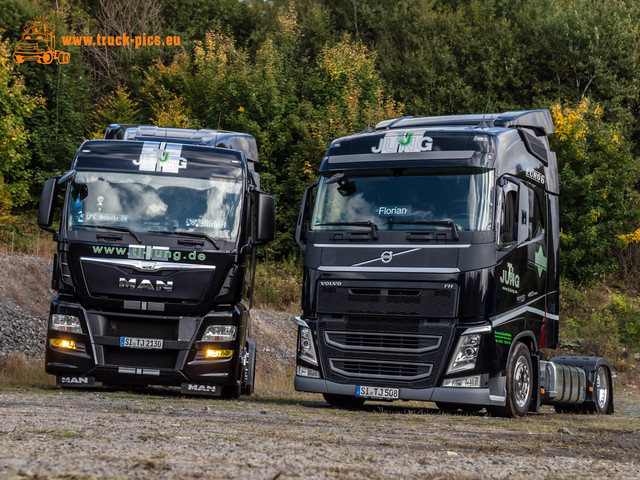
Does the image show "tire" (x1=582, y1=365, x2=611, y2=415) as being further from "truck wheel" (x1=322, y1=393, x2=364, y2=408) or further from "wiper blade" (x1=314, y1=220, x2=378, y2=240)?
"wiper blade" (x1=314, y1=220, x2=378, y2=240)

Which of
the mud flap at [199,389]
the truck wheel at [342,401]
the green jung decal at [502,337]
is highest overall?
the green jung decal at [502,337]

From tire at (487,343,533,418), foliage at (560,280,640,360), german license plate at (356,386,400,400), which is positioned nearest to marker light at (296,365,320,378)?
german license plate at (356,386,400,400)

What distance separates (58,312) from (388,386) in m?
4.80

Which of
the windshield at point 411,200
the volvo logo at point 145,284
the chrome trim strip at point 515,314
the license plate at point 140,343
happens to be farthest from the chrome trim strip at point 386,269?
the license plate at point 140,343

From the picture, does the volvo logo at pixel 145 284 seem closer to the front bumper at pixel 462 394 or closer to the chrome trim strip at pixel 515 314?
the front bumper at pixel 462 394

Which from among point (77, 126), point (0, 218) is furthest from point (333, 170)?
point (77, 126)

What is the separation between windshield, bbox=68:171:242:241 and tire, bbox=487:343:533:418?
14.0 ft

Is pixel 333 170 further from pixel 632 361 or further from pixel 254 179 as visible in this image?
pixel 632 361

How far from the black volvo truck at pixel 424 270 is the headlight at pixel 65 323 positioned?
3.15 metres

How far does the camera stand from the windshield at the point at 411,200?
11.6 m

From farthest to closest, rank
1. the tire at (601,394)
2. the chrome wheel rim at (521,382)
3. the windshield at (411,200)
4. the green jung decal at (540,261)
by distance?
the tire at (601,394) < the green jung decal at (540,261) < the chrome wheel rim at (521,382) < the windshield at (411,200)

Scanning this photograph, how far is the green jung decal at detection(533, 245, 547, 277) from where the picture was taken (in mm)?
13086

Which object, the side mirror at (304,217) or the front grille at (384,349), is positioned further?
the side mirror at (304,217)

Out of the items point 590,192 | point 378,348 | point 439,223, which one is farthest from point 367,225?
point 590,192
